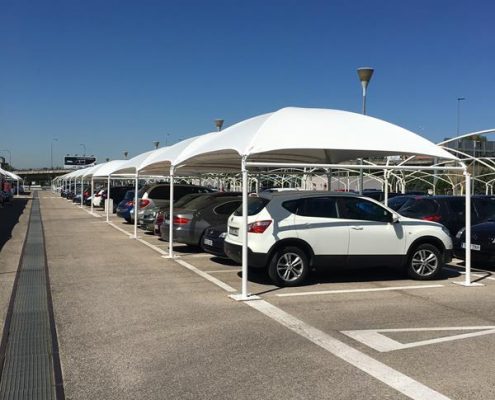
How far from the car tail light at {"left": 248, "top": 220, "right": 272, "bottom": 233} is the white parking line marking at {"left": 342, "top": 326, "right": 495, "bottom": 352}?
3.04 metres

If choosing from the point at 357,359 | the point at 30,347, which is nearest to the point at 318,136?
the point at 357,359

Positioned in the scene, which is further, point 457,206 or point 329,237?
point 457,206

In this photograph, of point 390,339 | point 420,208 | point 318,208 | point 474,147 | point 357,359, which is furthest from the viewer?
point 474,147

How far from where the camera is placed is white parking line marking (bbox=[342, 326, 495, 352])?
6094mm

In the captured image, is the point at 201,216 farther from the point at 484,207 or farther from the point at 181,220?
the point at 484,207

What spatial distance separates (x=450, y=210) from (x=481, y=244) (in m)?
2.48

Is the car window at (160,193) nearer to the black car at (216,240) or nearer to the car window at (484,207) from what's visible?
the black car at (216,240)

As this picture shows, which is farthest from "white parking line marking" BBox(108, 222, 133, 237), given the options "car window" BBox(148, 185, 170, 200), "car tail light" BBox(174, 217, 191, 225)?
"car tail light" BBox(174, 217, 191, 225)

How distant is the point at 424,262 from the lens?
10273 millimetres

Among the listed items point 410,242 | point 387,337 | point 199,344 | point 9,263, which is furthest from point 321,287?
point 9,263

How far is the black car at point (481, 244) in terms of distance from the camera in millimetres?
11242

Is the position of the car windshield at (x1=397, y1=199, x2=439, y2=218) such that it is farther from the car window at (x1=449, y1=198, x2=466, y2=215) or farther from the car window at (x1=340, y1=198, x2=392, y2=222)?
the car window at (x1=340, y1=198, x2=392, y2=222)

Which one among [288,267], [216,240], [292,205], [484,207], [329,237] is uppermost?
[292,205]

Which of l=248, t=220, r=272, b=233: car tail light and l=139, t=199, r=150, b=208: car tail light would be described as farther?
l=139, t=199, r=150, b=208: car tail light
